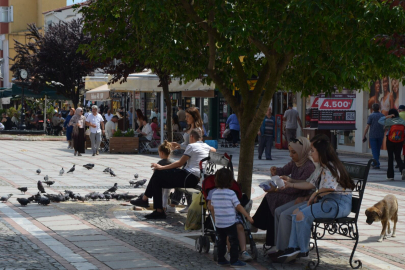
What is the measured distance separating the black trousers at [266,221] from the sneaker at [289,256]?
0.63 meters

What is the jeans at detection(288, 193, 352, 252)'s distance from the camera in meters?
6.93

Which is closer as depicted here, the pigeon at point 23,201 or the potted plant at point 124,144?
the pigeon at point 23,201

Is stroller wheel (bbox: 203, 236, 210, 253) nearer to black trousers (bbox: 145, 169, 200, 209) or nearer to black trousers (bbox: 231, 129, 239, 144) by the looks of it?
black trousers (bbox: 145, 169, 200, 209)

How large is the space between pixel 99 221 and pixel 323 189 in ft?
13.2

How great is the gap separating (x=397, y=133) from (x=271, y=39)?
8.53m

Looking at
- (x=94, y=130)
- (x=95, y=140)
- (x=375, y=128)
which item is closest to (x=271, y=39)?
(x=375, y=128)

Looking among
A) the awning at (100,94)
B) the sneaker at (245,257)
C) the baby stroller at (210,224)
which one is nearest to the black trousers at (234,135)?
the awning at (100,94)

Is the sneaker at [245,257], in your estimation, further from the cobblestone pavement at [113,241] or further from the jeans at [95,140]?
the jeans at [95,140]

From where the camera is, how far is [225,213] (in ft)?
23.7

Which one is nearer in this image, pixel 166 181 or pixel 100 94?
pixel 166 181

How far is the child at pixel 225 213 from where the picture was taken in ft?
23.4

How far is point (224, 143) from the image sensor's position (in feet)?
94.3

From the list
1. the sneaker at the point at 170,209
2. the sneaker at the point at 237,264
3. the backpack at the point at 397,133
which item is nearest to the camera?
the sneaker at the point at 237,264

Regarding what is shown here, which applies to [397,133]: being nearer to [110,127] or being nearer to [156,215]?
[156,215]
